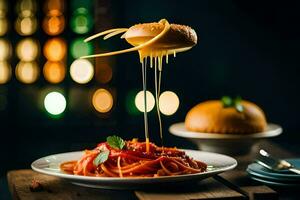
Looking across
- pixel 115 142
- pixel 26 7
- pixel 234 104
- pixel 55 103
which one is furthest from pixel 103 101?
pixel 115 142

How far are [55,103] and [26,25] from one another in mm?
747

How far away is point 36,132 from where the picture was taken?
217 inches

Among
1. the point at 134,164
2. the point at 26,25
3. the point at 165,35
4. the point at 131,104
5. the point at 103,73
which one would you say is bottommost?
the point at 131,104

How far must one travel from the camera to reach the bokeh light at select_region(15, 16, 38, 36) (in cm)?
572

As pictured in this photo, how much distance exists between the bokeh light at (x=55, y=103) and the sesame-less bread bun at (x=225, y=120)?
287cm

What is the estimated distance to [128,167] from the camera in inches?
68.5

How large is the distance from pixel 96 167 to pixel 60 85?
4.06 m

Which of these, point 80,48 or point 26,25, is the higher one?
point 26,25

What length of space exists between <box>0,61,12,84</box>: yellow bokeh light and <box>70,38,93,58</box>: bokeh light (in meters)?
0.57

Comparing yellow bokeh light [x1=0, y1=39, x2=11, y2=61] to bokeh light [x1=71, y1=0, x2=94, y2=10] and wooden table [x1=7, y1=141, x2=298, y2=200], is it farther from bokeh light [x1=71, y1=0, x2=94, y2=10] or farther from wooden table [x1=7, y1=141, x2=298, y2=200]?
wooden table [x1=7, y1=141, x2=298, y2=200]

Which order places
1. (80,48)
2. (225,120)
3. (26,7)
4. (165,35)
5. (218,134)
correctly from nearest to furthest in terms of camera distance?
1. (165,35)
2. (218,134)
3. (225,120)
4. (26,7)
5. (80,48)

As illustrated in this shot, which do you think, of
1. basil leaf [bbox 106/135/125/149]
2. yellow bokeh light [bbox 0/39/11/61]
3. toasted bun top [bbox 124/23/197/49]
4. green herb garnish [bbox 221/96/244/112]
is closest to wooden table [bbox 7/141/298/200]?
basil leaf [bbox 106/135/125/149]

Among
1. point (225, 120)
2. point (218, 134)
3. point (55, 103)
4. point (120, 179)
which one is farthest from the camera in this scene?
point (55, 103)

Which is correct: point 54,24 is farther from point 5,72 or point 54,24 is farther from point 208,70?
point 208,70
